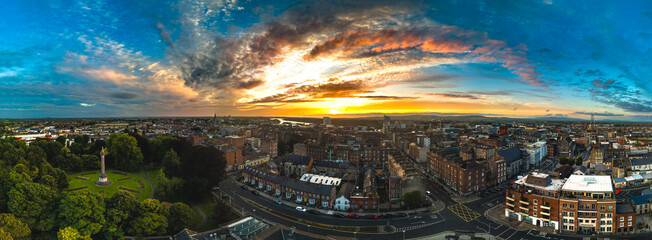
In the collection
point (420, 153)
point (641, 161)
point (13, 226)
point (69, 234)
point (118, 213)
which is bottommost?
point (69, 234)

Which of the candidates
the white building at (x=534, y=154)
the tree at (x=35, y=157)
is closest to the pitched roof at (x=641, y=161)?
the white building at (x=534, y=154)

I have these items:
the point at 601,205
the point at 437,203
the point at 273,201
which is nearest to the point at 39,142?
the point at 273,201

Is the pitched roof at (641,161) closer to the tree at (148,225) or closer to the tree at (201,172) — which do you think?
the tree at (201,172)

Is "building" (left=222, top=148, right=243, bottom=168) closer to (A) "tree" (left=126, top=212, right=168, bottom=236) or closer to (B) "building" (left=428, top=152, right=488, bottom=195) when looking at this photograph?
(A) "tree" (left=126, top=212, right=168, bottom=236)

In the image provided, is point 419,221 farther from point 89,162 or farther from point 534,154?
point 89,162

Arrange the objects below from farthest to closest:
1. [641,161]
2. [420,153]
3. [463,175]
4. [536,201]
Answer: [420,153]
[641,161]
[463,175]
[536,201]

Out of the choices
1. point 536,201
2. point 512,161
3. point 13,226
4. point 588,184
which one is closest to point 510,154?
point 512,161
